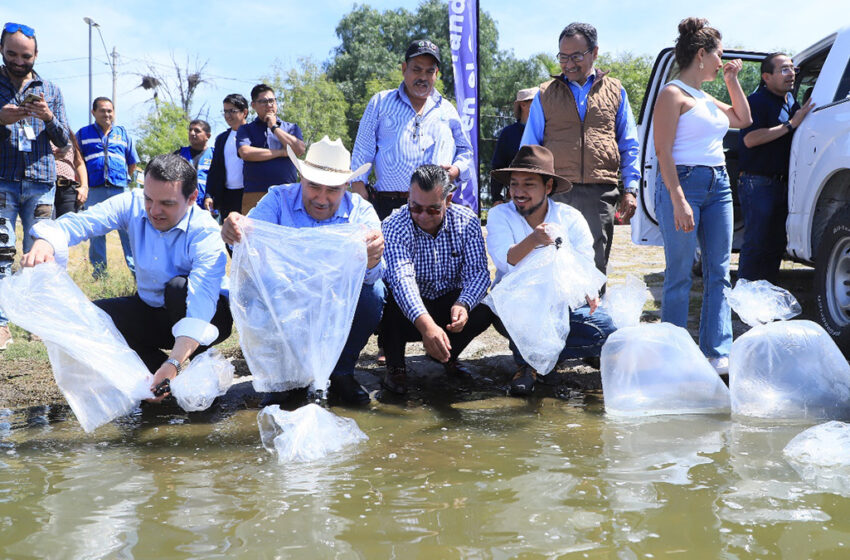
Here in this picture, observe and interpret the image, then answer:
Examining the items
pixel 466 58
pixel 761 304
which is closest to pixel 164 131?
pixel 466 58

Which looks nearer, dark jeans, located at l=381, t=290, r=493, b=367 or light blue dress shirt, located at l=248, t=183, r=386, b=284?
light blue dress shirt, located at l=248, t=183, r=386, b=284

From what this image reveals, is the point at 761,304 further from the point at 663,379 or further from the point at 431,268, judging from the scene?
the point at 431,268

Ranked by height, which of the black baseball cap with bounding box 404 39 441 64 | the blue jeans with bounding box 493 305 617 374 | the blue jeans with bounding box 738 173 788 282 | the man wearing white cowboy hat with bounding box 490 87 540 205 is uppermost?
the black baseball cap with bounding box 404 39 441 64

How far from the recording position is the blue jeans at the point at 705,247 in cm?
375

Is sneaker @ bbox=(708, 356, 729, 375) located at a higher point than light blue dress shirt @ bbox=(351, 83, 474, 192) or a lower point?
lower

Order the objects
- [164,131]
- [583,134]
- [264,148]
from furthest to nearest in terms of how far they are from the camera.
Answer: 1. [164,131]
2. [264,148]
3. [583,134]

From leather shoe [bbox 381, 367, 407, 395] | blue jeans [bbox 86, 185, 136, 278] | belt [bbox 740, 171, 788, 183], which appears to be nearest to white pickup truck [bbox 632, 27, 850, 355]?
belt [bbox 740, 171, 788, 183]

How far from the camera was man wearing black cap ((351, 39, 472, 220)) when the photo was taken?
4.41m

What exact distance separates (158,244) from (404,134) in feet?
5.39

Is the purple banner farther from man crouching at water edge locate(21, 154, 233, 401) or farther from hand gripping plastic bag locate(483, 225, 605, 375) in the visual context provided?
man crouching at water edge locate(21, 154, 233, 401)

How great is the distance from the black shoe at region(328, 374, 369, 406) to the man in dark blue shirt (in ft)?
9.54

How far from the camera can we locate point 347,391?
3.54m

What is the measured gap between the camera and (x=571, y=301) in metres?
3.47

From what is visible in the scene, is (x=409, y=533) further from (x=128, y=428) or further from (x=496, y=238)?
(x=496, y=238)
